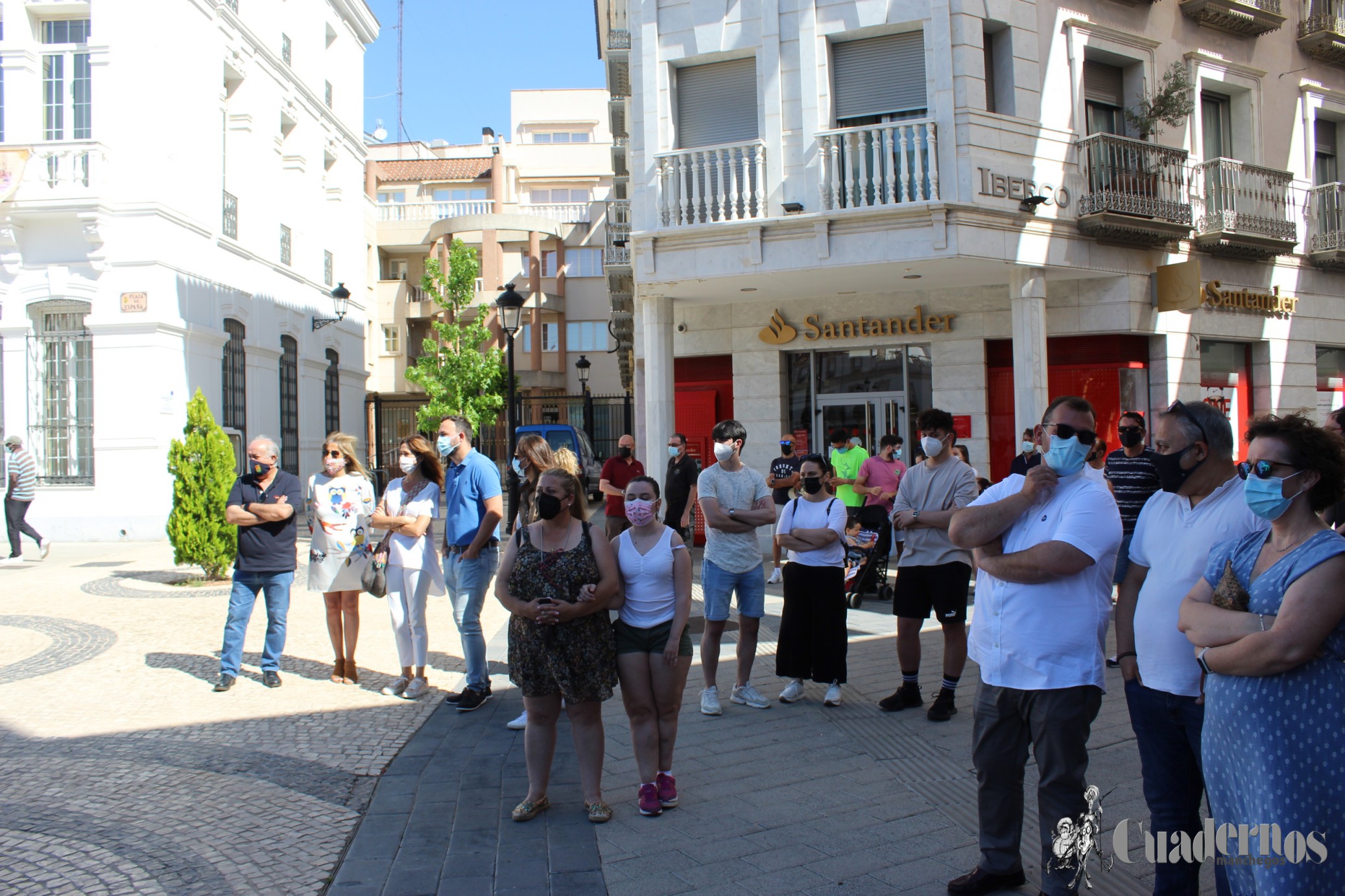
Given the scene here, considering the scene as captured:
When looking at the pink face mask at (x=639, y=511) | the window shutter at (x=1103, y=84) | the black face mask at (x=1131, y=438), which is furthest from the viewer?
the window shutter at (x=1103, y=84)

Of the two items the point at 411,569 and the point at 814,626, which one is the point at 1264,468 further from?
the point at 411,569

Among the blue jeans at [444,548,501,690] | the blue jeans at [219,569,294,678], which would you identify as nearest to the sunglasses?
the blue jeans at [444,548,501,690]

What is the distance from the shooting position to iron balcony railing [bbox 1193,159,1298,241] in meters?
15.1

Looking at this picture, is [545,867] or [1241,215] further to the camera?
[1241,215]

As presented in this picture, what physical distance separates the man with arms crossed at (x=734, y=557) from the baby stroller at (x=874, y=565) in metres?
3.46

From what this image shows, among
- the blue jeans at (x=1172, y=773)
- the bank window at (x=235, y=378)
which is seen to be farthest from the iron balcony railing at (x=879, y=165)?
the bank window at (x=235, y=378)

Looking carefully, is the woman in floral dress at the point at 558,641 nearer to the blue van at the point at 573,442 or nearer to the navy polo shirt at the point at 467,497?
the navy polo shirt at the point at 467,497

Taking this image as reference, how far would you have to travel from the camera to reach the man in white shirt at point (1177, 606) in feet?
10.3

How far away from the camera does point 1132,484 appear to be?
6215mm

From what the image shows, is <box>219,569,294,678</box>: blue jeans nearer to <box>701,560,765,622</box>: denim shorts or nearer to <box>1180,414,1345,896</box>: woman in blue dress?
<box>701,560,765,622</box>: denim shorts

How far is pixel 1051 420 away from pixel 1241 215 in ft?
→ 47.3

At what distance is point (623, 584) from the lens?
15.4ft

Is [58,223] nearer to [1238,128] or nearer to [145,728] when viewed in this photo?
[145,728]

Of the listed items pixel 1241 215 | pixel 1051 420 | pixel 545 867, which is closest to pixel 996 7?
pixel 1241 215
